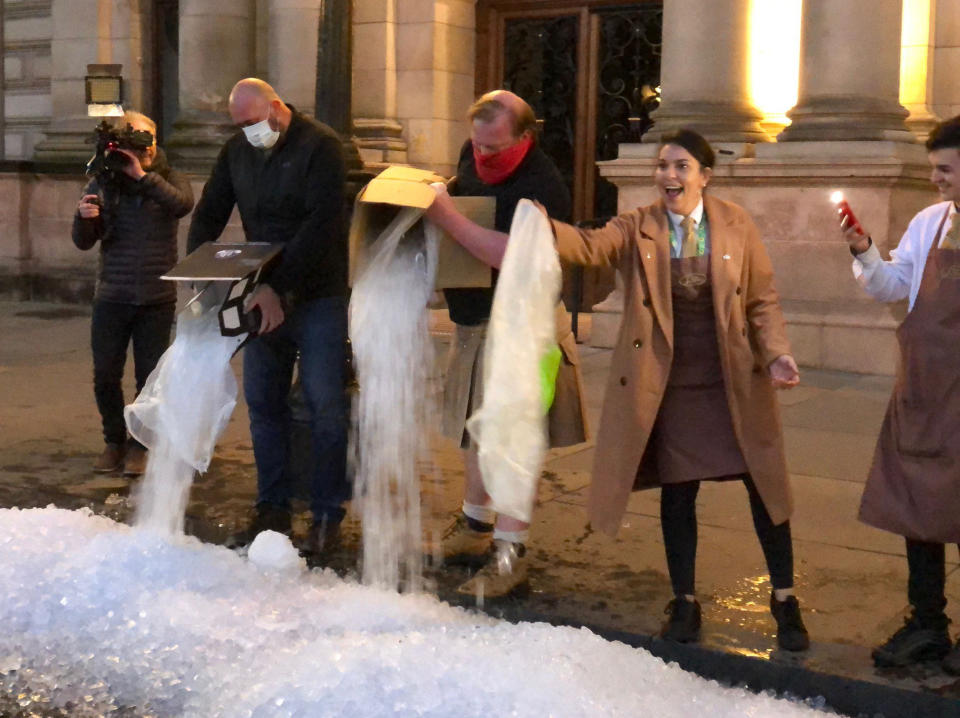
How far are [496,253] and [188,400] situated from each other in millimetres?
1755

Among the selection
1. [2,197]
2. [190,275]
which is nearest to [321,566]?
[190,275]

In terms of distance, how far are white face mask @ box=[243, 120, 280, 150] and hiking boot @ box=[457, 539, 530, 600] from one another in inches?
78.5

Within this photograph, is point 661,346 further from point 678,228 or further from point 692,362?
point 678,228

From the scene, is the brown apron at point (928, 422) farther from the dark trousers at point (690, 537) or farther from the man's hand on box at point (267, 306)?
the man's hand on box at point (267, 306)

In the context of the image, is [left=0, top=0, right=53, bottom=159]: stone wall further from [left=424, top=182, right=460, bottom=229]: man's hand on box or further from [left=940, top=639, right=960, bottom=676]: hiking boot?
[left=940, top=639, right=960, bottom=676]: hiking boot

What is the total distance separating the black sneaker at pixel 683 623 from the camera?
4.80m

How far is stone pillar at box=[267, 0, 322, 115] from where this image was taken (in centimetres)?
1402

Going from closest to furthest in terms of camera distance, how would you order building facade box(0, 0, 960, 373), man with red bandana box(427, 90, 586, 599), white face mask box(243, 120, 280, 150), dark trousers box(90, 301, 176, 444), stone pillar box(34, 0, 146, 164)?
man with red bandana box(427, 90, 586, 599), white face mask box(243, 120, 280, 150), dark trousers box(90, 301, 176, 444), building facade box(0, 0, 960, 373), stone pillar box(34, 0, 146, 164)

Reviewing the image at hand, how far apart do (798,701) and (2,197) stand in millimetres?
13446

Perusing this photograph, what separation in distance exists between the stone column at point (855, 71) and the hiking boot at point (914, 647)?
6721mm

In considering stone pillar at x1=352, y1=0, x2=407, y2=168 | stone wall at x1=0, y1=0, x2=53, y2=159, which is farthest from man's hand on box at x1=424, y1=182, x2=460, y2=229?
stone wall at x1=0, y1=0, x2=53, y2=159

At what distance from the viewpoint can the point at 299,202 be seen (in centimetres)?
600

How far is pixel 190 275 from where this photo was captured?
18.7ft

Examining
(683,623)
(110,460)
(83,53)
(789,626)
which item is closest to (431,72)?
(83,53)
